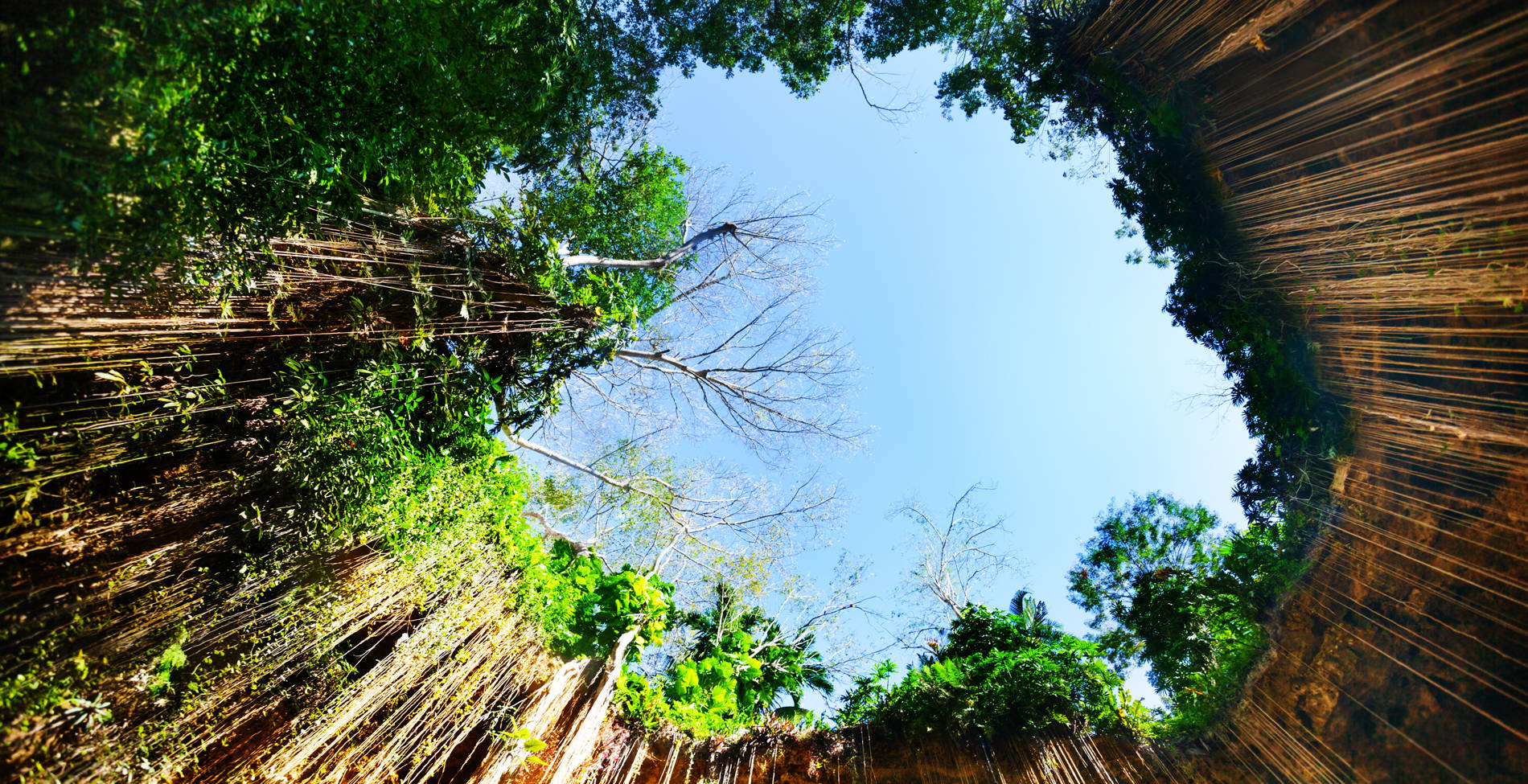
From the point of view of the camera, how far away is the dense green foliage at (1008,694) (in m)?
5.21

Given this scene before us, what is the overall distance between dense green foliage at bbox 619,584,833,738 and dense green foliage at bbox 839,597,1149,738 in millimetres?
793

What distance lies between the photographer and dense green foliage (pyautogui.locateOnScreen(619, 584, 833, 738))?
5.31 meters

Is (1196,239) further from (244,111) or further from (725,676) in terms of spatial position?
(244,111)

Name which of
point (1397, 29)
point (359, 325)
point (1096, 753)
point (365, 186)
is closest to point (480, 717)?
point (359, 325)

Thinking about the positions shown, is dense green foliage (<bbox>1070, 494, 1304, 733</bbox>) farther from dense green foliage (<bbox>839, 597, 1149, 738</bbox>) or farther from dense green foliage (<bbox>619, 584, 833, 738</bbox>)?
dense green foliage (<bbox>619, 584, 833, 738</bbox>)

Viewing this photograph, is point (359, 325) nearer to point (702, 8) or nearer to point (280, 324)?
point (280, 324)

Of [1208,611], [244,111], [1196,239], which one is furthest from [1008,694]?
[244,111]

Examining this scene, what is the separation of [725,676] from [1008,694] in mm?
2932

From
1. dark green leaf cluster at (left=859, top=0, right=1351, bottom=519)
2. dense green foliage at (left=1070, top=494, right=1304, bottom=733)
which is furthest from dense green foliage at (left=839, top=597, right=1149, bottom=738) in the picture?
dark green leaf cluster at (left=859, top=0, right=1351, bottom=519)

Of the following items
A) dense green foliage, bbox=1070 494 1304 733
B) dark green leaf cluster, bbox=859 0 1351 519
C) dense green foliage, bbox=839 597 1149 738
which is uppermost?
dark green leaf cluster, bbox=859 0 1351 519

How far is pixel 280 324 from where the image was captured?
120 inches

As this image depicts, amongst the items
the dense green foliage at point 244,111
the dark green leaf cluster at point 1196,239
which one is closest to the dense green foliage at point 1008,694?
the dark green leaf cluster at point 1196,239

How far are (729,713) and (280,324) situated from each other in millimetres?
Answer: 5246

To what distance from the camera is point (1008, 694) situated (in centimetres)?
534
